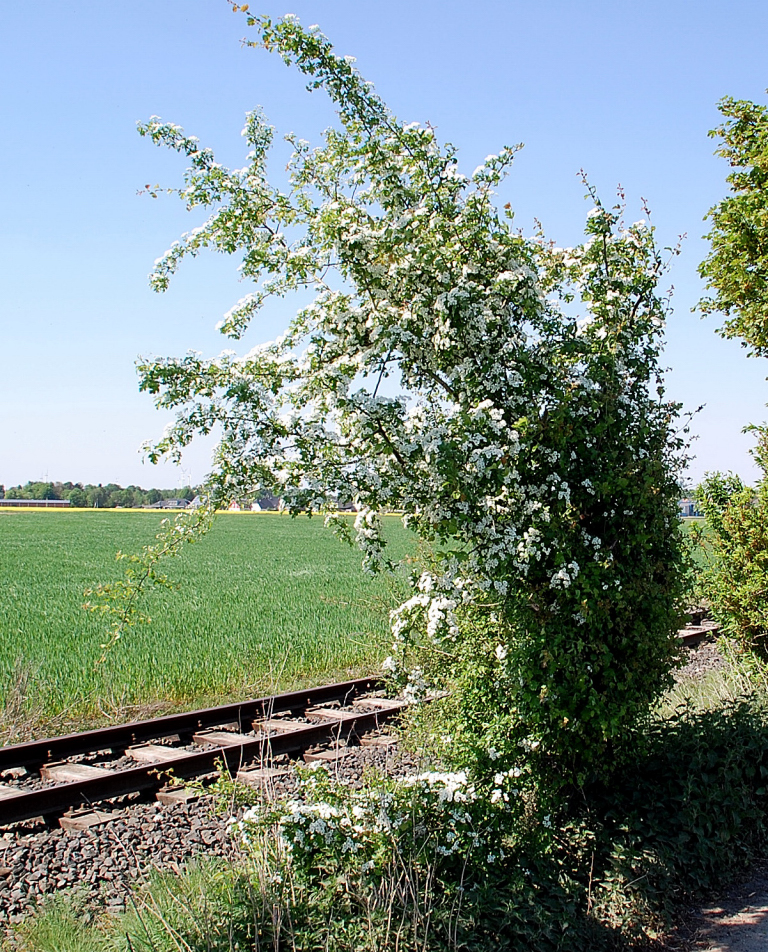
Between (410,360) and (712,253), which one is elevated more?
(712,253)

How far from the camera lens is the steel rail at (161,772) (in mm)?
6684

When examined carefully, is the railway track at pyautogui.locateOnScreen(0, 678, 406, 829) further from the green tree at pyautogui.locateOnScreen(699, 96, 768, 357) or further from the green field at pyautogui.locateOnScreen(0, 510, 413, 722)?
the green tree at pyautogui.locateOnScreen(699, 96, 768, 357)

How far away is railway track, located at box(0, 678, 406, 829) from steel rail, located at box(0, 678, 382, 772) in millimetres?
10

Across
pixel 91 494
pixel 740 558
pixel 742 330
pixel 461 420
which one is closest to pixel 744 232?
pixel 742 330

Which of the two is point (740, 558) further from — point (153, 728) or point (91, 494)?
point (91, 494)

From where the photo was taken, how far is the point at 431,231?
5.30m

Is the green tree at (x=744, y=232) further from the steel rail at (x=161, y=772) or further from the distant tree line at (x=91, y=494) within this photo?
the distant tree line at (x=91, y=494)

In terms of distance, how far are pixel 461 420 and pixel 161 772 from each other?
14.5ft

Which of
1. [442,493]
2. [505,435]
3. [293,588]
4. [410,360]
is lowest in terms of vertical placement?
[293,588]

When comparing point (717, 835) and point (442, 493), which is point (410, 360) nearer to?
point (442, 493)

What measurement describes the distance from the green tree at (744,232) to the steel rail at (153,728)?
8012mm

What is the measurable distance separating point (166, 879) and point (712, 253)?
11.6 meters

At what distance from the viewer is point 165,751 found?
27.7 ft

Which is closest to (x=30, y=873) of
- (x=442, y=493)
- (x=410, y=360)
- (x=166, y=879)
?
(x=166, y=879)
